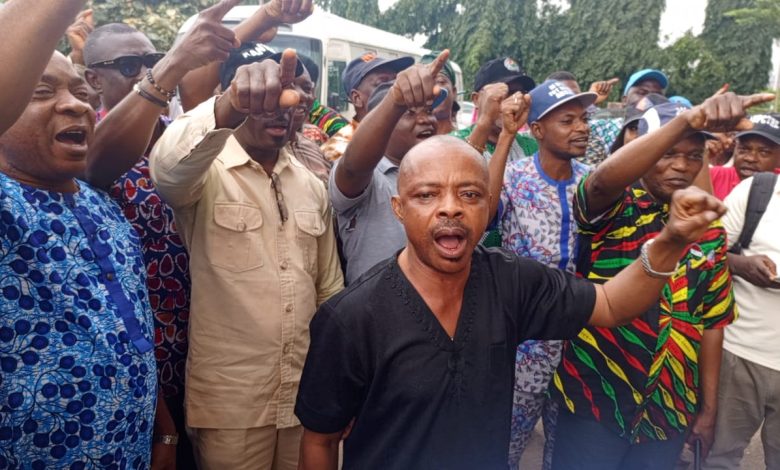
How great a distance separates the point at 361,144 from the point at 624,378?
1472 millimetres

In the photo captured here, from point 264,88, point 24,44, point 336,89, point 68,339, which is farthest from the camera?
point 336,89

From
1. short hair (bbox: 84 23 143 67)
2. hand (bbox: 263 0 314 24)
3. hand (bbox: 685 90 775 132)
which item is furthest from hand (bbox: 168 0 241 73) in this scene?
hand (bbox: 685 90 775 132)

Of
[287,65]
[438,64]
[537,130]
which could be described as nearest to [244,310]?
[287,65]

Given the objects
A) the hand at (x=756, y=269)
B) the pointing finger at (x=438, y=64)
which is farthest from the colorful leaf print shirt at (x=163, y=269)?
the hand at (x=756, y=269)

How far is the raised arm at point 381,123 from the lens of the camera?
78.2 inches

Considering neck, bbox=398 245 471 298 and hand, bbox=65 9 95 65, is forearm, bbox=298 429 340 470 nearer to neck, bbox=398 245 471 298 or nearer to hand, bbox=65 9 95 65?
neck, bbox=398 245 471 298

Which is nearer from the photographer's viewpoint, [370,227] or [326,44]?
[370,227]

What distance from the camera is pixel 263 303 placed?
87.0 inches

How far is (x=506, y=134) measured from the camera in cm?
269

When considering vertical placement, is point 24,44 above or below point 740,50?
below

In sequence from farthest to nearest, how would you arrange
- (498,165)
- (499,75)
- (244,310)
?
(499,75), (498,165), (244,310)

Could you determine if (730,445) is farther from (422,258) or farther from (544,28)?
(544,28)

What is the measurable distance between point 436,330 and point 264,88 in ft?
2.88

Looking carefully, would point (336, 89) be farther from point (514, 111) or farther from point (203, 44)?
point (203, 44)
